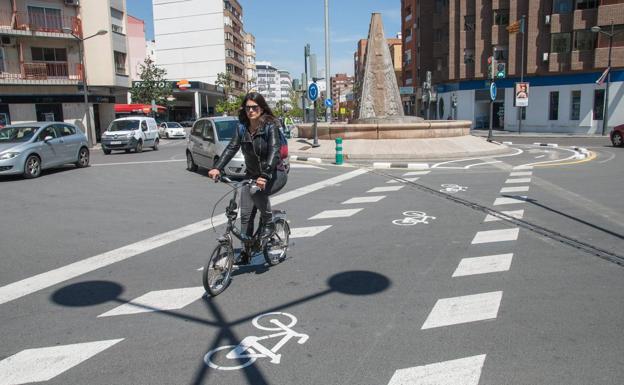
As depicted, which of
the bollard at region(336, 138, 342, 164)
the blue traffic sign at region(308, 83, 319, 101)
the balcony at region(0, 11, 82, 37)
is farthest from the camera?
the balcony at region(0, 11, 82, 37)

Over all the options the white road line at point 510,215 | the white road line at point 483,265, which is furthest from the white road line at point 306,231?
the white road line at point 510,215

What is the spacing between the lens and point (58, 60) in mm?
33656

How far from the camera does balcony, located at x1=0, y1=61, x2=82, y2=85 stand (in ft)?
103

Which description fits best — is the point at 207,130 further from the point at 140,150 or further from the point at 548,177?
the point at 140,150

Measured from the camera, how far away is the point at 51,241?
7059 mm

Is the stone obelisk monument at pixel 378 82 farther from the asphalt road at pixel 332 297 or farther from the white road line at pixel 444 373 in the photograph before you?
the white road line at pixel 444 373

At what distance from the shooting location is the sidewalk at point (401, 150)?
62.4 feet

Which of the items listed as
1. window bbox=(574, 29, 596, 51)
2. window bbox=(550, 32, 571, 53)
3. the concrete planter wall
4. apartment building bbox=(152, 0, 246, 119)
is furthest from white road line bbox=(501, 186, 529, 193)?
apartment building bbox=(152, 0, 246, 119)

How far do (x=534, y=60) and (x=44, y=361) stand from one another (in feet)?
145

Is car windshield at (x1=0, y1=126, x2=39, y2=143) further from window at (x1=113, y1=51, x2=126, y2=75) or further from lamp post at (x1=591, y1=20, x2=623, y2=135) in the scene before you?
lamp post at (x1=591, y1=20, x2=623, y2=135)

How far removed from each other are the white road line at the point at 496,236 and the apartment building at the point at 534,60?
31769 millimetres

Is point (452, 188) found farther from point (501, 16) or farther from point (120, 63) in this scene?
point (501, 16)

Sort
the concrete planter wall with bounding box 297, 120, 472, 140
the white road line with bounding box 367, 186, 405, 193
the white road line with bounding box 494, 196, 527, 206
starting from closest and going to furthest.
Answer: the white road line with bounding box 494, 196, 527, 206, the white road line with bounding box 367, 186, 405, 193, the concrete planter wall with bounding box 297, 120, 472, 140

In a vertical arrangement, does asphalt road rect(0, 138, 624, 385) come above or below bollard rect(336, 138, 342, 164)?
below
